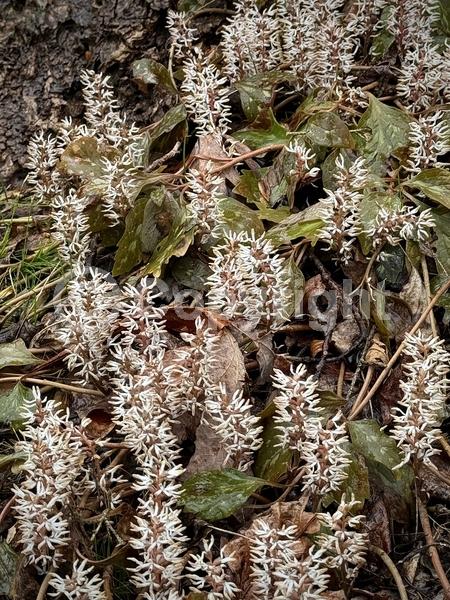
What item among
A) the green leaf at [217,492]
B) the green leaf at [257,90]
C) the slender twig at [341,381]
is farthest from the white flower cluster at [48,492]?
the green leaf at [257,90]

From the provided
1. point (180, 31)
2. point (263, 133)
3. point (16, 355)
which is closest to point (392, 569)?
point (16, 355)

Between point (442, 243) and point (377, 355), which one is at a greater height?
point (442, 243)

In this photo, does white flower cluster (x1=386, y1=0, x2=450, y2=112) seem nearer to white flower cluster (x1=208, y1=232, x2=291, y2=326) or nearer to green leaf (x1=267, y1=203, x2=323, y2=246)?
green leaf (x1=267, y1=203, x2=323, y2=246)

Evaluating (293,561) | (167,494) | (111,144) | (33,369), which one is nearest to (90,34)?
(111,144)

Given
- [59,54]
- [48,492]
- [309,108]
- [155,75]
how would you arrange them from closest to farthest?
[48,492]
[309,108]
[155,75]
[59,54]

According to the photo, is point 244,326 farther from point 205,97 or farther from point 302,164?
point 205,97

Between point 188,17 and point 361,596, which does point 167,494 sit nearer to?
point 361,596
